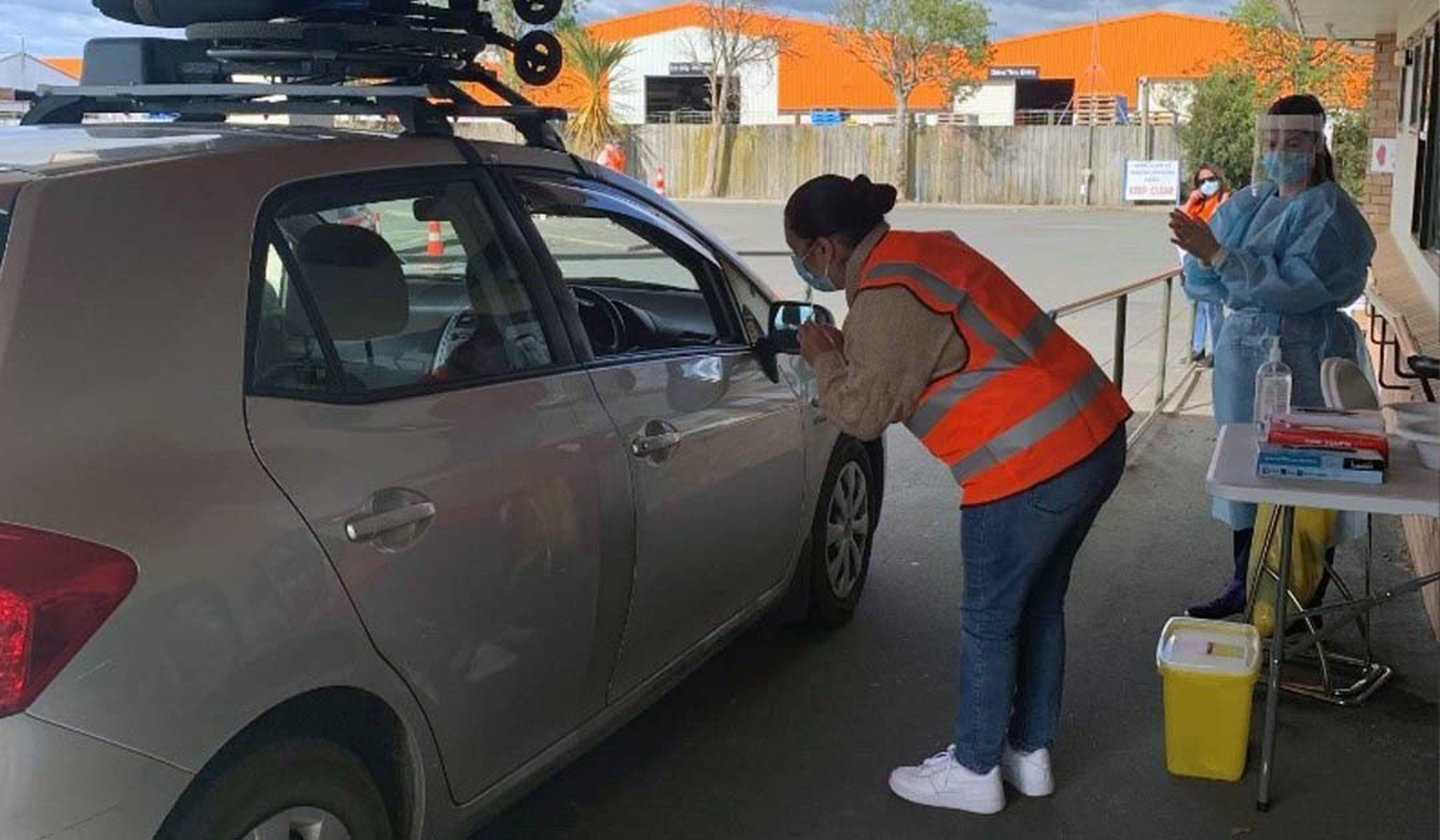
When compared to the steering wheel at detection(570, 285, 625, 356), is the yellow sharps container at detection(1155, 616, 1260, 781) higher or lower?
lower

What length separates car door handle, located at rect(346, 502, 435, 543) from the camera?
2529mm

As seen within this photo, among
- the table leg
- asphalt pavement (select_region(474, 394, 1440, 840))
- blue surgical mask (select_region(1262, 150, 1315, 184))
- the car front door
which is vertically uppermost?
blue surgical mask (select_region(1262, 150, 1315, 184))

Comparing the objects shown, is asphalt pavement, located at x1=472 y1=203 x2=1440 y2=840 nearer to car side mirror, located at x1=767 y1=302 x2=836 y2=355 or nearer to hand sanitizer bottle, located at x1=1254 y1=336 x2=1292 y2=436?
hand sanitizer bottle, located at x1=1254 y1=336 x2=1292 y2=436

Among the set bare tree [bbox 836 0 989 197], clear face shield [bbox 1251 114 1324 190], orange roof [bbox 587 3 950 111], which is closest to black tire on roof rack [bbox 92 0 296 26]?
clear face shield [bbox 1251 114 1324 190]

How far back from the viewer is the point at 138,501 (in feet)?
7.16

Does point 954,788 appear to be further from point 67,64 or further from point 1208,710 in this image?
point 67,64

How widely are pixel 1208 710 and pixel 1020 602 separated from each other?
0.76 m

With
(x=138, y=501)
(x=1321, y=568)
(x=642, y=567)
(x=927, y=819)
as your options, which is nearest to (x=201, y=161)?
(x=138, y=501)

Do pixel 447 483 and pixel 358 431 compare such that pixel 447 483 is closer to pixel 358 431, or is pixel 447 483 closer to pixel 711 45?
pixel 358 431

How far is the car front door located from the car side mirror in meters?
0.09

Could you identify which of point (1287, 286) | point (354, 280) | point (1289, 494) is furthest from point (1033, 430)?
point (1287, 286)

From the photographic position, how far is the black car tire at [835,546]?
15.7 feet

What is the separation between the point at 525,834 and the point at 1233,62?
34305 millimetres

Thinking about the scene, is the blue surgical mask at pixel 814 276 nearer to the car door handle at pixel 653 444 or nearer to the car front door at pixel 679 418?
the car front door at pixel 679 418
